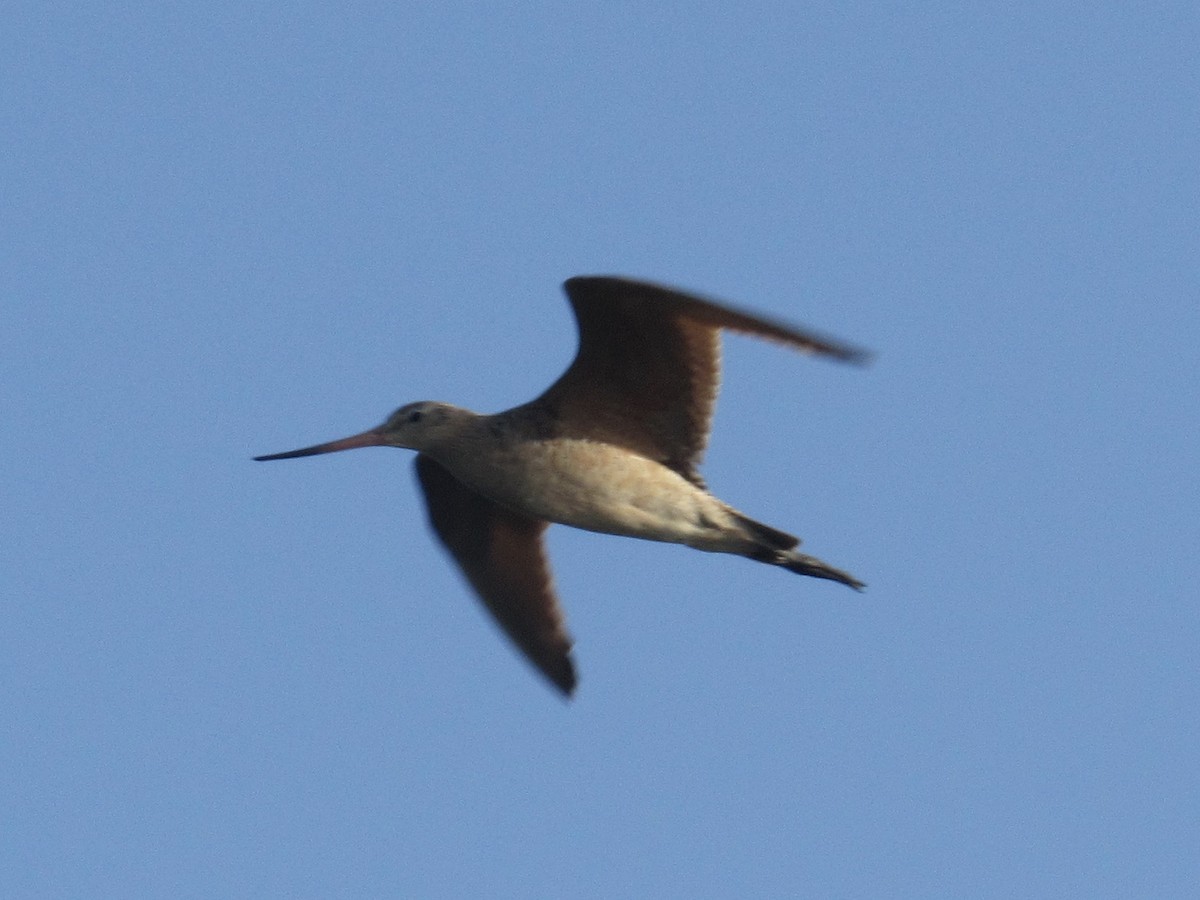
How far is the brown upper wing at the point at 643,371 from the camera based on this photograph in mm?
9703

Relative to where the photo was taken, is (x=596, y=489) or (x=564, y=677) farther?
Result: (x=564, y=677)

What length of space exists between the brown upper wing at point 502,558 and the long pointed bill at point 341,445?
1.16 ft

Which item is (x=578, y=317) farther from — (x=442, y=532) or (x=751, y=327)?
(x=442, y=532)

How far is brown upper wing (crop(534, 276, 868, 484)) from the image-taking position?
9703 millimetres

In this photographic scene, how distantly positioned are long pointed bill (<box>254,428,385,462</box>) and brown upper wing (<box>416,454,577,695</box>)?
35cm

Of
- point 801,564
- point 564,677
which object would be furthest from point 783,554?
point 564,677

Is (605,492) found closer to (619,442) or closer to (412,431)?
(619,442)

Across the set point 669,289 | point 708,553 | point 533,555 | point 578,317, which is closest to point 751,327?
point 669,289

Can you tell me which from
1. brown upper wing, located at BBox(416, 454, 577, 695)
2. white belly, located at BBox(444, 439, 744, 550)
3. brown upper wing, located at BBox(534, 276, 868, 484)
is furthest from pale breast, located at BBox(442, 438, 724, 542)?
brown upper wing, located at BBox(416, 454, 577, 695)

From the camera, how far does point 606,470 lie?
33.9 feet

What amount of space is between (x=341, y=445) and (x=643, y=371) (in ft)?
6.27

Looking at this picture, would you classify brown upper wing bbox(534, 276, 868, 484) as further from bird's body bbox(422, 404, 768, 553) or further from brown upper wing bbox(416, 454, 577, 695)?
brown upper wing bbox(416, 454, 577, 695)

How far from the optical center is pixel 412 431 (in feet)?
35.7

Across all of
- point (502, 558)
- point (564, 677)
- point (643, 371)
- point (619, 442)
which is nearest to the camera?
point (643, 371)
